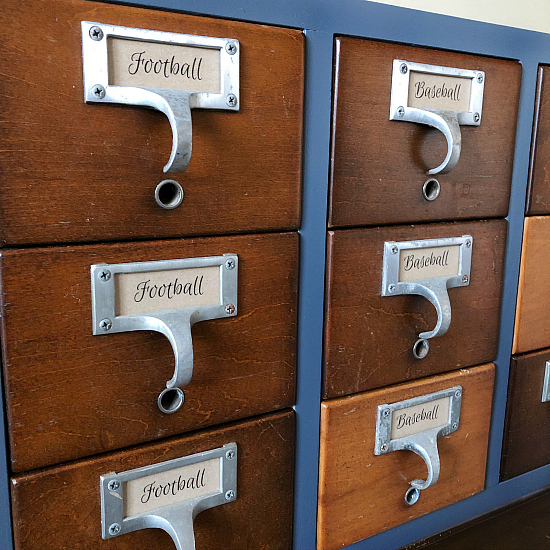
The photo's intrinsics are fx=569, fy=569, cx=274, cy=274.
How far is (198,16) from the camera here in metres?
0.48

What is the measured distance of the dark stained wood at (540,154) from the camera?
0.70 m

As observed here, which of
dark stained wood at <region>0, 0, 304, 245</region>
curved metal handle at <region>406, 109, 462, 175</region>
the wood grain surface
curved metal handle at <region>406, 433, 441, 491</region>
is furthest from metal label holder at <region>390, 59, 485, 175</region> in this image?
curved metal handle at <region>406, 433, 441, 491</region>

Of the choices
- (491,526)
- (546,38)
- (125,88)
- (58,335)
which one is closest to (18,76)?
(125,88)

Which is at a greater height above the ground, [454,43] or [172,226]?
[454,43]

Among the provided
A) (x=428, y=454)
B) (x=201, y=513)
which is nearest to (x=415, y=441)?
(x=428, y=454)

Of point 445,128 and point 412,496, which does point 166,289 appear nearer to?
point 445,128

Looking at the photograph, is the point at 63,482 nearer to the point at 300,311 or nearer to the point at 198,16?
the point at 300,311

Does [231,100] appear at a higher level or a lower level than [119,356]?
higher

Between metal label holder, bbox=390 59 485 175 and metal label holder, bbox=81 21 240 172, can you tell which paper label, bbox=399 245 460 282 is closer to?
metal label holder, bbox=390 59 485 175

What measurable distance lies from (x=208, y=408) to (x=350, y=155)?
0.29 metres

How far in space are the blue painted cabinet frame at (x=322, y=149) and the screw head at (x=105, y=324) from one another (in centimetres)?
11

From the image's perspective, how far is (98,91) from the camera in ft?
1.41

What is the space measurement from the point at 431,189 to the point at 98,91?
0.38 metres

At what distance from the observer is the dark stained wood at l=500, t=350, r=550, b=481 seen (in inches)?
30.5
